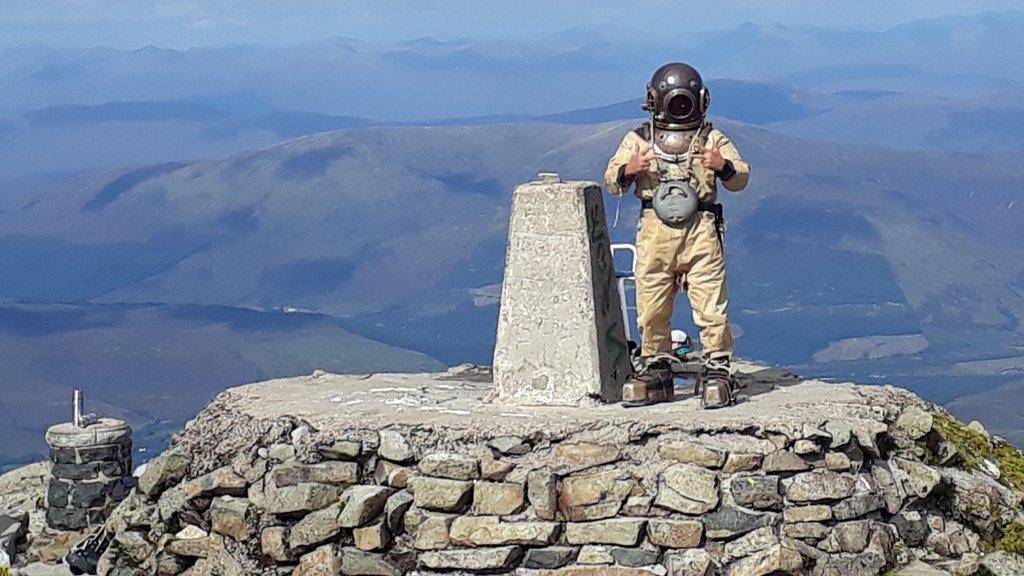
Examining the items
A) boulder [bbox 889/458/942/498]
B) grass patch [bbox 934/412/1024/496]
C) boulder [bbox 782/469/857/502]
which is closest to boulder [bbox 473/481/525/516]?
boulder [bbox 782/469/857/502]

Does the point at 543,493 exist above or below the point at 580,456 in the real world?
below

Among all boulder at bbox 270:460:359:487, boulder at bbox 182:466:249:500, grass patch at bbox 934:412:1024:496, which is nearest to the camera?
boulder at bbox 270:460:359:487

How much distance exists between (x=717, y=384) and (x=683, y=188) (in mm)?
1648

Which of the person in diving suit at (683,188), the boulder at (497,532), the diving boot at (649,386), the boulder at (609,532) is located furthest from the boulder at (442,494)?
the person in diving suit at (683,188)

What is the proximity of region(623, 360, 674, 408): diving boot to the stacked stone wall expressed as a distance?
1023 millimetres

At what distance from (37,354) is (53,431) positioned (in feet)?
368

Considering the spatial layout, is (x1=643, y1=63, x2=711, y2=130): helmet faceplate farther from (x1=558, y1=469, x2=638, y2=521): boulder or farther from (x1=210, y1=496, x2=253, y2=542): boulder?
(x1=210, y1=496, x2=253, y2=542): boulder

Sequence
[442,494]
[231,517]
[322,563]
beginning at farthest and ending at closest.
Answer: [231,517]
[322,563]
[442,494]

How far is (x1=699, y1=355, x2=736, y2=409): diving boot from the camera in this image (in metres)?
13.4

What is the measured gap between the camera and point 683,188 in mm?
14109

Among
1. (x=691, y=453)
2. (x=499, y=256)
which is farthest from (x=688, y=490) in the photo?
(x=499, y=256)

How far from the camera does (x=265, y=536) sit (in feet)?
41.1

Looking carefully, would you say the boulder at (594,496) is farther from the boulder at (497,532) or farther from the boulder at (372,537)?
the boulder at (372,537)

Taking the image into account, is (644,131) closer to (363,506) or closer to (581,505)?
(581,505)
